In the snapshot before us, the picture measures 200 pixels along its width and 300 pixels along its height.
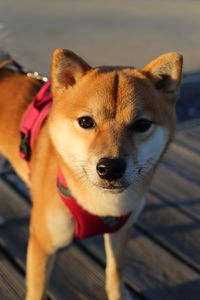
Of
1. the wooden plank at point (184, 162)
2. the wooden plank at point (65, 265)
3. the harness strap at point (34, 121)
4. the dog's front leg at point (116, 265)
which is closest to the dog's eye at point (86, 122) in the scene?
the harness strap at point (34, 121)

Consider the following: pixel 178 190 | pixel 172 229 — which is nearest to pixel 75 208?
pixel 172 229

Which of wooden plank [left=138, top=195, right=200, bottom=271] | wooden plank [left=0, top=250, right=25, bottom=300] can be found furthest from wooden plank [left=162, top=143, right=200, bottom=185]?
wooden plank [left=0, top=250, right=25, bottom=300]

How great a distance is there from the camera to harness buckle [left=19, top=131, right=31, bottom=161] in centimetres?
196

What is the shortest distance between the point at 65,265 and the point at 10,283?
28 cm

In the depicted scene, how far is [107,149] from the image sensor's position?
4.47 ft

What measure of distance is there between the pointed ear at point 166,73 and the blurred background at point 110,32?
2167 millimetres

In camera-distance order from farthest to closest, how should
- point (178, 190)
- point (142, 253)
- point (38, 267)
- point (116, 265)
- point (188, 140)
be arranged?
point (188, 140)
point (178, 190)
point (142, 253)
point (116, 265)
point (38, 267)

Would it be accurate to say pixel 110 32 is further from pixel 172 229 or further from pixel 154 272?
pixel 154 272

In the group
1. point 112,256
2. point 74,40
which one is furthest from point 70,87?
point 74,40

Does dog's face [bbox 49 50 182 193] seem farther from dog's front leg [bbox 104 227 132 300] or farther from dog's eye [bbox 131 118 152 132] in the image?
dog's front leg [bbox 104 227 132 300]

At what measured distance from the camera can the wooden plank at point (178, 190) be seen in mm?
2502

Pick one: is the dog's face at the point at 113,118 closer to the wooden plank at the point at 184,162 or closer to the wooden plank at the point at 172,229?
the wooden plank at the point at 172,229

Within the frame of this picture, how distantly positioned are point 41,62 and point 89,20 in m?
2.22

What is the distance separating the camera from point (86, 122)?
4.84 feet
